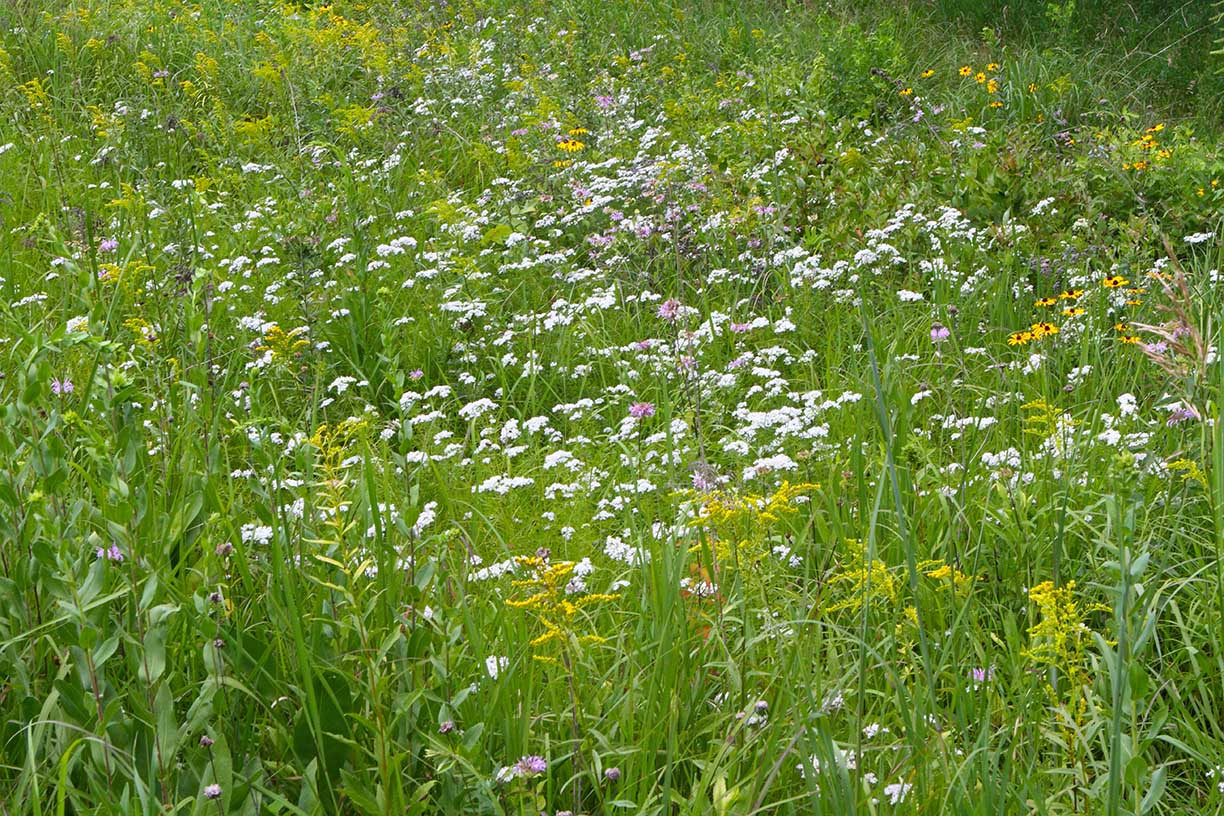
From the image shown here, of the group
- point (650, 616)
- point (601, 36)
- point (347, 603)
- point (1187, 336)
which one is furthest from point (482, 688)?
point (601, 36)

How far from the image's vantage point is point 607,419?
3.94 meters

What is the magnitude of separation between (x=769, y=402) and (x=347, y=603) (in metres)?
1.89

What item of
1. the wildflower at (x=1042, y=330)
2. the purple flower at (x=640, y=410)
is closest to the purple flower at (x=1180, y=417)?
the wildflower at (x=1042, y=330)

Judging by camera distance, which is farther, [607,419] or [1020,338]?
[607,419]

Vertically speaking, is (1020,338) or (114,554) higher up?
(114,554)

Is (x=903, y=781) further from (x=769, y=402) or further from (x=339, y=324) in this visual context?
(x=339, y=324)

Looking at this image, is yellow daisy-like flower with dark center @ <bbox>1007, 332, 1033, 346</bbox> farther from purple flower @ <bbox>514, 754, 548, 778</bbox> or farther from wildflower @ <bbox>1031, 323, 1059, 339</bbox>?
purple flower @ <bbox>514, 754, 548, 778</bbox>

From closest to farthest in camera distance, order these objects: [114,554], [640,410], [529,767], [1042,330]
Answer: [529,767]
[114,554]
[640,410]
[1042,330]

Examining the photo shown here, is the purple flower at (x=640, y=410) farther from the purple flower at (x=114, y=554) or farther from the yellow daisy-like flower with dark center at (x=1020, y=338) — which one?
the purple flower at (x=114, y=554)

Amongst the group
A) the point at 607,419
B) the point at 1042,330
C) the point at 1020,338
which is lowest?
the point at 607,419

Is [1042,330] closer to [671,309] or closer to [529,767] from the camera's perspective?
[671,309]

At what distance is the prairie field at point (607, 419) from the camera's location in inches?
74.9

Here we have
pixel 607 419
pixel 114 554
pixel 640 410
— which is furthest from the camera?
pixel 607 419

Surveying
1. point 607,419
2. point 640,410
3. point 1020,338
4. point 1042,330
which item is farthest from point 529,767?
point 1020,338
